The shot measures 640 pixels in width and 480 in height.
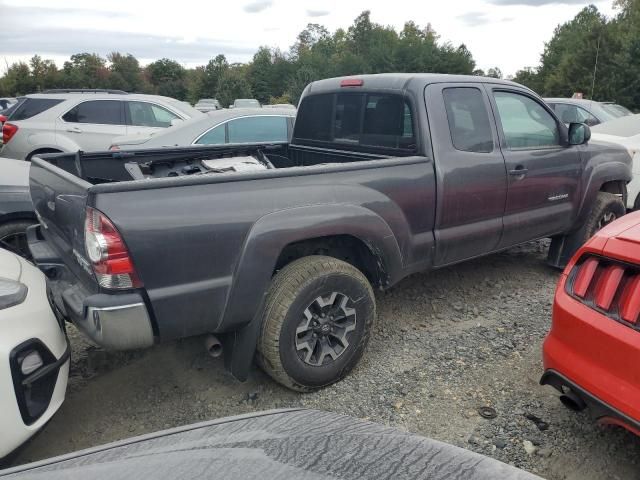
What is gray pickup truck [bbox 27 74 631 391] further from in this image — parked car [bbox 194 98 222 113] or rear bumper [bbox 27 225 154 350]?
parked car [bbox 194 98 222 113]

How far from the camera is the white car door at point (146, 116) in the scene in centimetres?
888

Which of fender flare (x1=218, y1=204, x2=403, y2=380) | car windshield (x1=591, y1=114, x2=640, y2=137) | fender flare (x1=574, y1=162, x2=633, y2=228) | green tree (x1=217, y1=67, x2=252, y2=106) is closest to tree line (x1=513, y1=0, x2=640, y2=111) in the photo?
car windshield (x1=591, y1=114, x2=640, y2=137)

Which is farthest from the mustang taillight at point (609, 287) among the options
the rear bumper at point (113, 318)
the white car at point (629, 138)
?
the white car at point (629, 138)

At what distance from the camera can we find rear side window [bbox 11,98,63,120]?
852cm

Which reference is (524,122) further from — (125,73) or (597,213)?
(125,73)

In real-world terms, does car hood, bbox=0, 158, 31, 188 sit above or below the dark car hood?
above

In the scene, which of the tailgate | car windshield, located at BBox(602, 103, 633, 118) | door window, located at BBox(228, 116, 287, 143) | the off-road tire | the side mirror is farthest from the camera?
car windshield, located at BBox(602, 103, 633, 118)

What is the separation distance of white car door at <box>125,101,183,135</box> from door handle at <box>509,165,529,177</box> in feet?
21.3

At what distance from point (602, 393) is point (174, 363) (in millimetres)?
2545

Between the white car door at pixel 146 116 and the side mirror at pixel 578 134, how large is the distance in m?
6.53

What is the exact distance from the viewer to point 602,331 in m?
2.21

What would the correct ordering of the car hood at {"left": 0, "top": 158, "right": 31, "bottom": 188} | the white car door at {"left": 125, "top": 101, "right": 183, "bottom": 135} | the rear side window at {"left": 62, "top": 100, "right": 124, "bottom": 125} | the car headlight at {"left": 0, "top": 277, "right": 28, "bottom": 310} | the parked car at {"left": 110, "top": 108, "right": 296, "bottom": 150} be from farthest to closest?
the white car door at {"left": 125, "top": 101, "right": 183, "bottom": 135}, the rear side window at {"left": 62, "top": 100, "right": 124, "bottom": 125}, the parked car at {"left": 110, "top": 108, "right": 296, "bottom": 150}, the car hood at {"left": 0, "top": 158, "right": 31, "bottom": 188}, the car headlight at {"left": 0, "top": 277, "right": 28, "bottom": 310}

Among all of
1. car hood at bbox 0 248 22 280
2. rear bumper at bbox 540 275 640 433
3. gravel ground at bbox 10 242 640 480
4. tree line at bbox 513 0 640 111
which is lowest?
gravel ground at bbox 10 242 640 480

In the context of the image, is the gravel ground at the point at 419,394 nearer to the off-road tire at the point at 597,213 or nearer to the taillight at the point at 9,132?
the off-road tire at the point at 597,213
